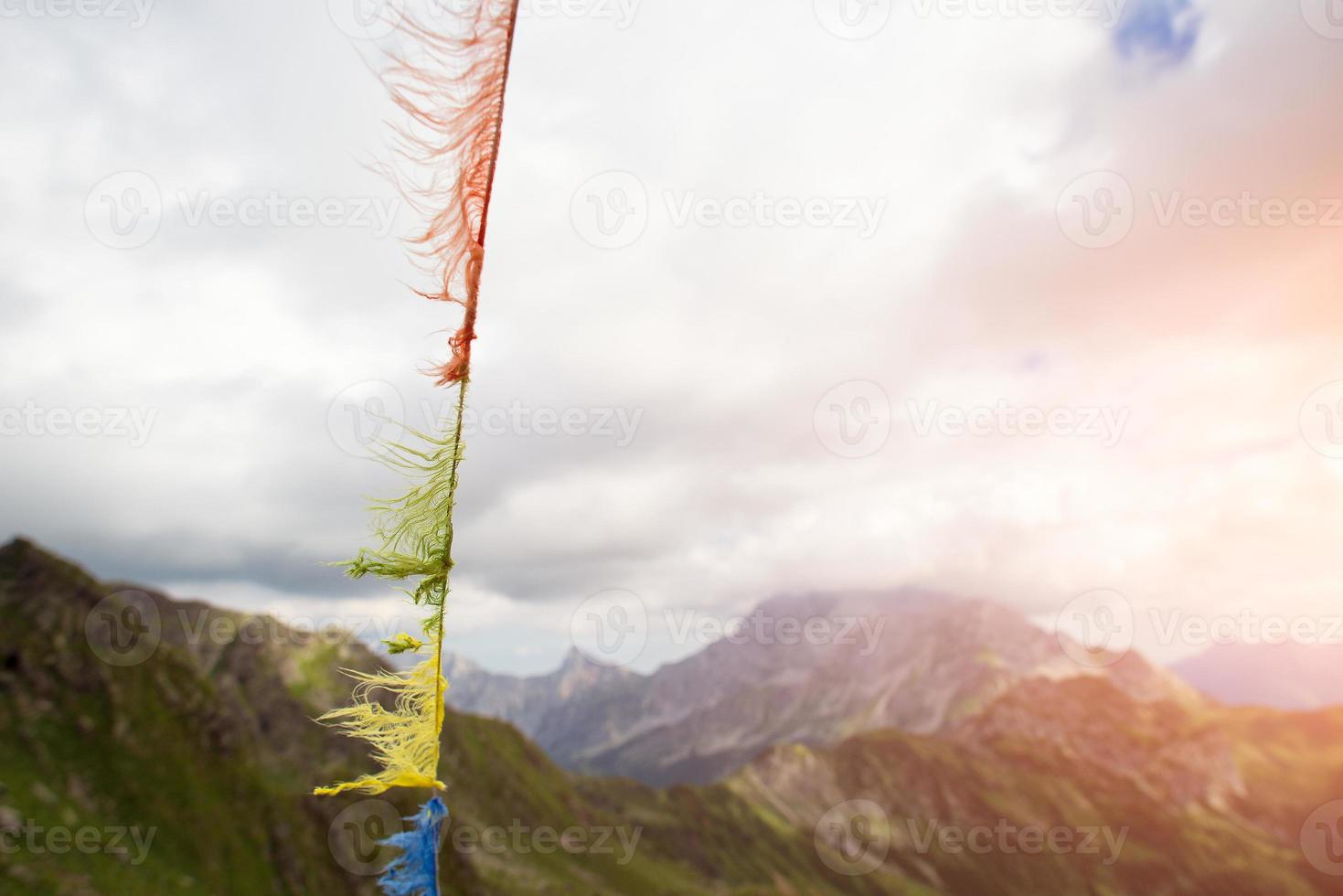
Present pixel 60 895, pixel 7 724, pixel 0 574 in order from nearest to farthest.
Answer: pixel 60 895 < pixel 7 724 < pixel 0 574

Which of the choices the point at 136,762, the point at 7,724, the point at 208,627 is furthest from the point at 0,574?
the point at 208,627

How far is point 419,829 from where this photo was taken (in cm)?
504

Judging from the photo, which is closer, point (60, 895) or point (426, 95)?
point (426, 95)

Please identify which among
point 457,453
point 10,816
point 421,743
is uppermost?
point 457,453

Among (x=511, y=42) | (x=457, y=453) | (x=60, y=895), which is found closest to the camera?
(x=511, y=42)

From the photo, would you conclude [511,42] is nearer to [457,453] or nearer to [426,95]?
[426,95]

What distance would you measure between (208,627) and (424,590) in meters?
162

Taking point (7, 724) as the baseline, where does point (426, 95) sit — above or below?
above

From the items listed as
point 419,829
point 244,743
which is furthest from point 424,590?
point 244,743

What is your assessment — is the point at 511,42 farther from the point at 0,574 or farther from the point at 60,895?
the point at 0,574

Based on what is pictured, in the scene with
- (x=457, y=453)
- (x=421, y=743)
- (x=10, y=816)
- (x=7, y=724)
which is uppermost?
(x=457, y=453)

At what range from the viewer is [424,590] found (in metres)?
4.77

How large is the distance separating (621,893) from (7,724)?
355ft

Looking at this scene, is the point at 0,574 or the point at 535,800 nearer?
the point at 0,574
